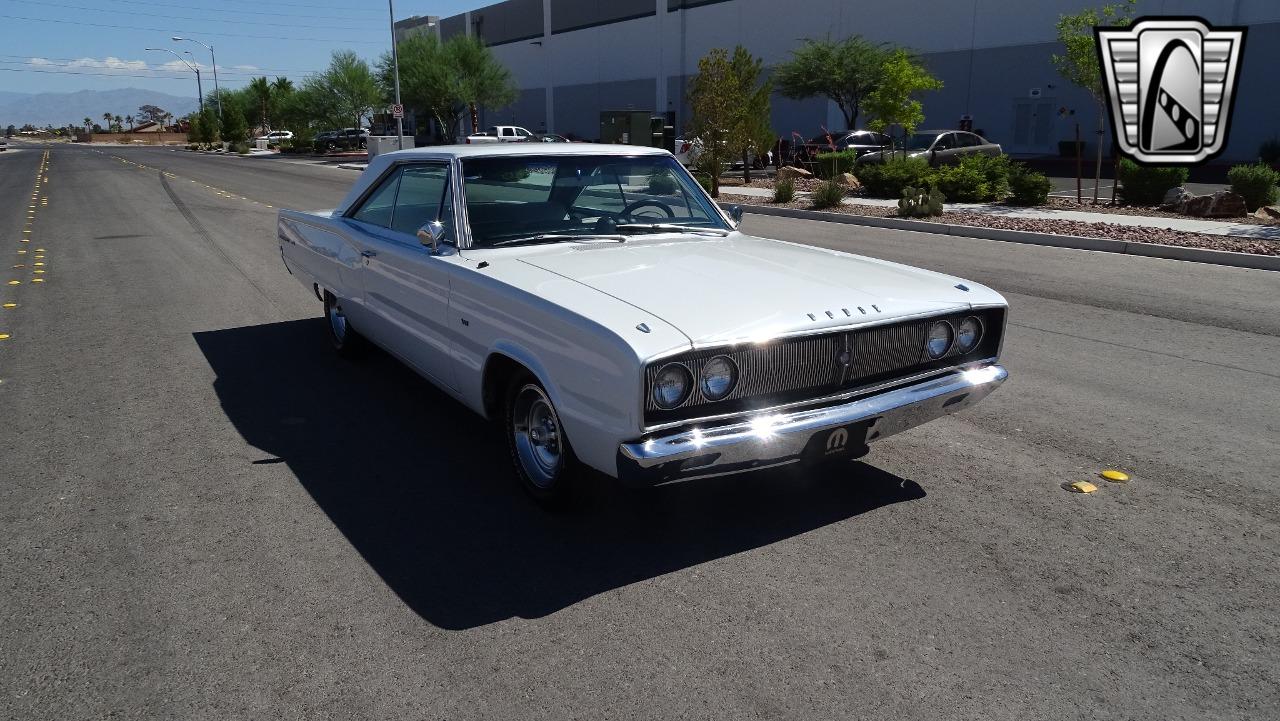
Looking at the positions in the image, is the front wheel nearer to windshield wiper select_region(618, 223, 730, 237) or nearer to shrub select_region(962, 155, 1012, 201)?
windshield wiper select_region(618, 223, 730, 237)

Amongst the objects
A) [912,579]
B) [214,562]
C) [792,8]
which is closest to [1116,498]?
[912,579]

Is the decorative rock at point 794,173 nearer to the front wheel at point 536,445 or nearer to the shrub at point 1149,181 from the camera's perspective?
the shrub at point 1149,181

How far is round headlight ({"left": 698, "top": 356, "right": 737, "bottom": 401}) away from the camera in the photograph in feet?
11.3

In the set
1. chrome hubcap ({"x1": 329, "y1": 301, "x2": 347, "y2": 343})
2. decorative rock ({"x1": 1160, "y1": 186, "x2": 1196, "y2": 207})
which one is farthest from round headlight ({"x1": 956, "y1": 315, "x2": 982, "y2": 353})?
decorative rock ({"x1": 1160, "y1": 186, "x2": 1196, "y2": 207})

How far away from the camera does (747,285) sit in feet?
13.2

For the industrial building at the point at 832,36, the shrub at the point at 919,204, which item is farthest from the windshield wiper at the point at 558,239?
the industrial building at the point at 832,36

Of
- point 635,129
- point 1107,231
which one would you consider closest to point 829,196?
point 1107,231

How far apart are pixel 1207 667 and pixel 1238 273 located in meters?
10.0

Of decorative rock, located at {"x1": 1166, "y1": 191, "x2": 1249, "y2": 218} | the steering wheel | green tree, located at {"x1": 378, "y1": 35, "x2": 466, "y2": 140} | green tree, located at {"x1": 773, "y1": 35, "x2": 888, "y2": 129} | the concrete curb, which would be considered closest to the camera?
the steering wheel

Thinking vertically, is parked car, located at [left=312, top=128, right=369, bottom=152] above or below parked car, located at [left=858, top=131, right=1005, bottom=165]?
above

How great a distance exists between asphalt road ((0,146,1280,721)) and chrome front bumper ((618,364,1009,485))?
1.42 ft

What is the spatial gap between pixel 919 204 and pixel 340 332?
44.4 feet

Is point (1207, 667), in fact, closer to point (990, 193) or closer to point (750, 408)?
point (750, 408)

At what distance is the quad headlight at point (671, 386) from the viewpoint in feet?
11.0
